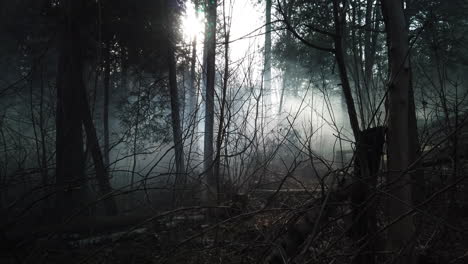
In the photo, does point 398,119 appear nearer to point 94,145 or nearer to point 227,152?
point 227,152

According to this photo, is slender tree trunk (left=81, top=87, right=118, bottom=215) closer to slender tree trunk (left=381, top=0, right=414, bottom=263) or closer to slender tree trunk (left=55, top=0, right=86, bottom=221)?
slender tree trunk (left=55, top=0, right=86, bottom=221)

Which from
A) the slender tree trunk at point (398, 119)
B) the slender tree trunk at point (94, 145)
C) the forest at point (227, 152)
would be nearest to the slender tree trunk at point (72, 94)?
the forest at point (227, 152)

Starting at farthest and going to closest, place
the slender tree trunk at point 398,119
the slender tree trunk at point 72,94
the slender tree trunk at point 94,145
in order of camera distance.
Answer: the slender tree trunk at point 72,94, the slender tree trunk at point 94,145, the slender tree trunk at point 398,119

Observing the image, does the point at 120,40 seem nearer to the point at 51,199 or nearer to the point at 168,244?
the point at 51,199

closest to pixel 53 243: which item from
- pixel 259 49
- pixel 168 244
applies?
pixel 168 244

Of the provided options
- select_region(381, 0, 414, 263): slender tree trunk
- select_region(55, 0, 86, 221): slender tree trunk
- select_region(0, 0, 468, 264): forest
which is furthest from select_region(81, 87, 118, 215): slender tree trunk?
select_region(381, 0, 414, 263): slender tree trunk

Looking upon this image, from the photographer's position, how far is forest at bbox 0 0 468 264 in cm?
180

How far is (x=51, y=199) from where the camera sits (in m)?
5.94

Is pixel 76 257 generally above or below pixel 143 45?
below

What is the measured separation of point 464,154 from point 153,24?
6817 millimetres

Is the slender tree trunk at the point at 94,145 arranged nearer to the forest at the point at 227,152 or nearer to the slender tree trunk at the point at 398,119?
the forest at the point at 227,152

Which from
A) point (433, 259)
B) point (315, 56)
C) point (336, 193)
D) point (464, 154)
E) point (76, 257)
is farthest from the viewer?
point (315, 56)

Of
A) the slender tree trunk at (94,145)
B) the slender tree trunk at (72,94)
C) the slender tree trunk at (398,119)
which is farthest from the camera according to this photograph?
the slender tree trunk at (72,94)

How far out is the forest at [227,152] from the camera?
1805mm
